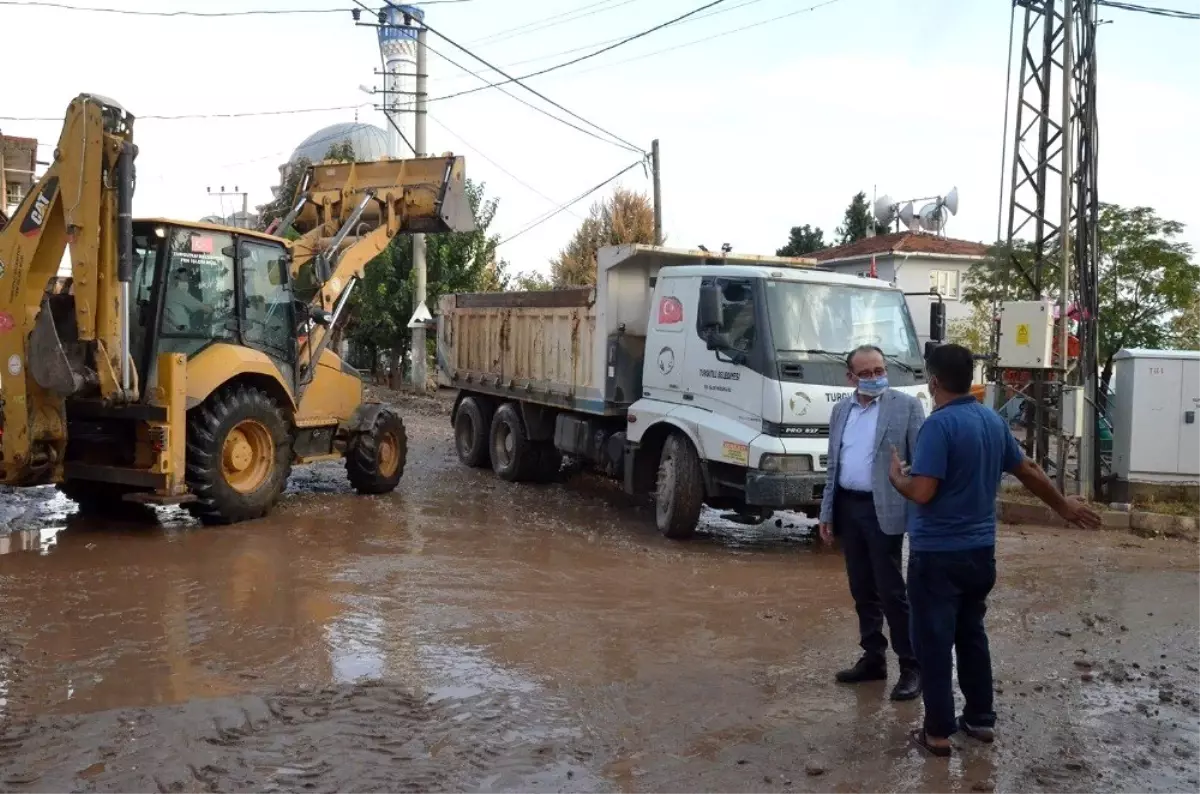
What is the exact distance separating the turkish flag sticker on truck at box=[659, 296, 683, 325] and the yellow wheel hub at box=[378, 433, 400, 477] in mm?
3522

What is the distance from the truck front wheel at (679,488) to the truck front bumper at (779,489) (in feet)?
2.74

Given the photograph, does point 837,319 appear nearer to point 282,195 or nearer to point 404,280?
point 404,280

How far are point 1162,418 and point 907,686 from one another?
8861mm

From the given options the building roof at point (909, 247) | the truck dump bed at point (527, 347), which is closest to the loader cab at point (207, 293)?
the truck dump bed at point (527, 347)

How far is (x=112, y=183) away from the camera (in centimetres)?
823

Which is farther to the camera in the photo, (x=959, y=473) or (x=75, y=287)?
(x=75, y=287)

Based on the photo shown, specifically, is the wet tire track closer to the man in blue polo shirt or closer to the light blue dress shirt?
the man in blue polo shirt

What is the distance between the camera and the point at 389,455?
11711mm

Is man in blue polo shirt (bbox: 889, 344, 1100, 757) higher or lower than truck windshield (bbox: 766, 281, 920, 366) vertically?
lower

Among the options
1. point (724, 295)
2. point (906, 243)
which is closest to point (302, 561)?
point (724, 295)

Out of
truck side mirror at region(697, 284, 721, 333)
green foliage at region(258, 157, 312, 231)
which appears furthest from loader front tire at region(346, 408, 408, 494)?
green foliage at region(258, 157, 312, 231)


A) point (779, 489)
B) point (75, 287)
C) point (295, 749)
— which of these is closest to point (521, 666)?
point (295, 749)

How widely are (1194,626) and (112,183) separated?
340 inches

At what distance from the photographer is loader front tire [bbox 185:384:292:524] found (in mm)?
9031
